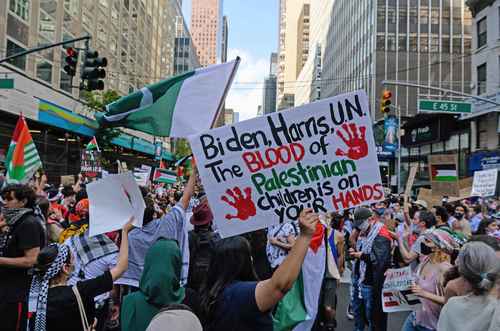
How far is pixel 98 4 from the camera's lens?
139 feet

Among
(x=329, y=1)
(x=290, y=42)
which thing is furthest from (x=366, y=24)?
(x=290, y=42)

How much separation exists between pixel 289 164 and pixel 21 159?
7617mm

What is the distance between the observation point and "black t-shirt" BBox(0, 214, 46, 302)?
361 cm

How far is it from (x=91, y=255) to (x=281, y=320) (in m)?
2.07

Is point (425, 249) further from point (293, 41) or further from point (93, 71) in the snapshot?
point (293, 41)

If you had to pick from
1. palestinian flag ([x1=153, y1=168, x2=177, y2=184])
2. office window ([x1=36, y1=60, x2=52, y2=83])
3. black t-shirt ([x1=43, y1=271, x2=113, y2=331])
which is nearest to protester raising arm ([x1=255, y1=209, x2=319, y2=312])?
black t-shirt ([x1=43, y1=271, x2=113, y2=331])

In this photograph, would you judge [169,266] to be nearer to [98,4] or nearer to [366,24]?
[98,4]

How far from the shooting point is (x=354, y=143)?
11.4ft

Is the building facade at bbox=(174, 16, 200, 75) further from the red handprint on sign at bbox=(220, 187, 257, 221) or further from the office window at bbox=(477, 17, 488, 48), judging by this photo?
the red handprint on sign at bbox=(220, 187, 257, 221)

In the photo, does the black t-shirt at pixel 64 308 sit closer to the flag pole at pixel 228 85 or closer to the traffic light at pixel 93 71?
the flag pole at pixel 228 85

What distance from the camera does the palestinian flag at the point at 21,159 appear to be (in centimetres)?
915

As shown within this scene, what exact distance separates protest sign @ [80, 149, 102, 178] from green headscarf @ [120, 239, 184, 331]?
1278cm

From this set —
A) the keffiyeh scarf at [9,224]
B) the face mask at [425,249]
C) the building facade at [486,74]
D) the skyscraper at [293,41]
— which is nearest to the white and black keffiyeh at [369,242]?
the face mask at [425,249]

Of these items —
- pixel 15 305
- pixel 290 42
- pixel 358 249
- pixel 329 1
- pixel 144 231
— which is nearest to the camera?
pixel 15 305
